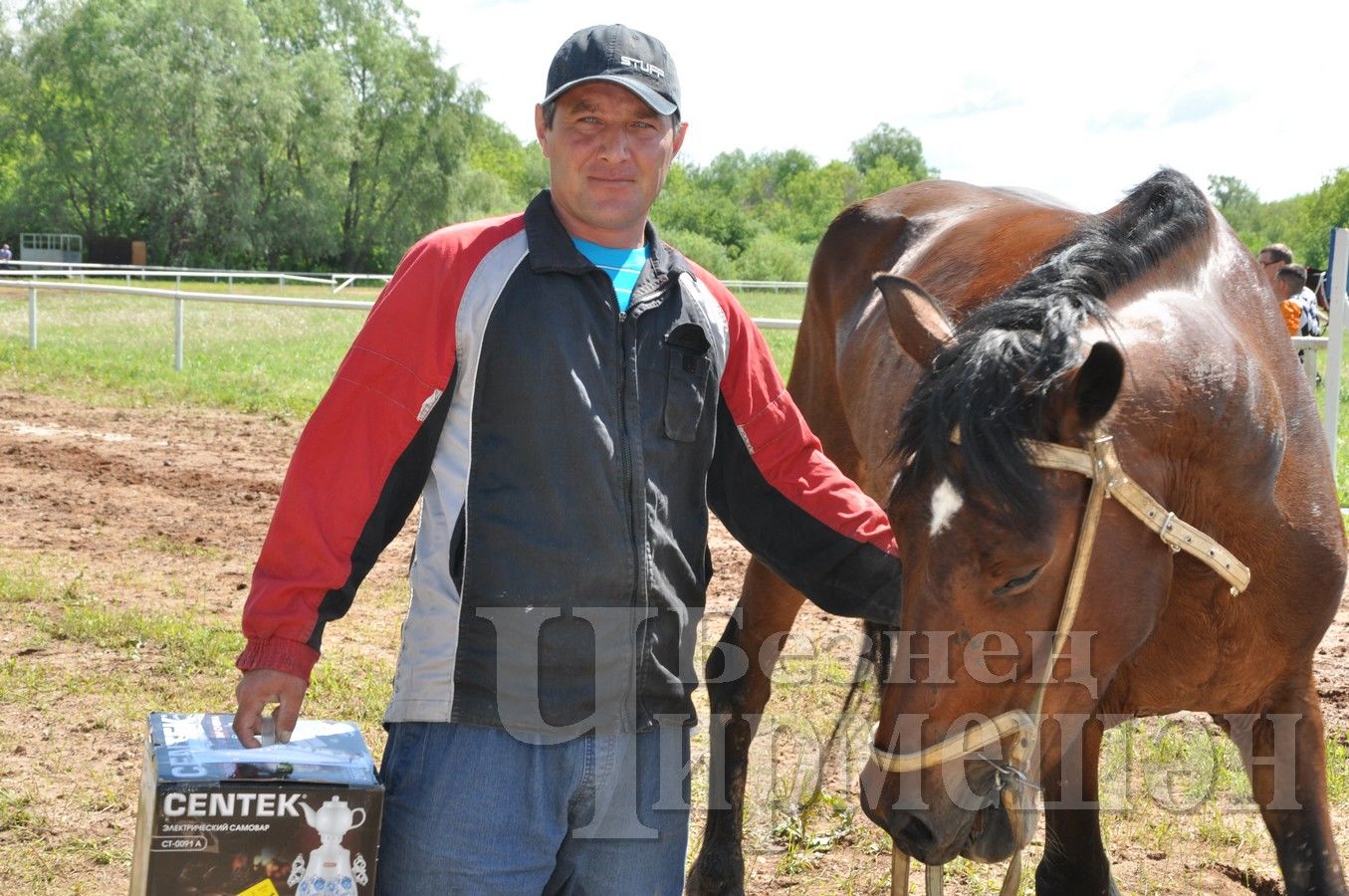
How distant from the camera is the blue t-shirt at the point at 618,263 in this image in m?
2.31

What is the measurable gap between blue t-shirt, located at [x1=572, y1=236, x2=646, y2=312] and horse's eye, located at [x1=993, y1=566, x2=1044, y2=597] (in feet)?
2.77

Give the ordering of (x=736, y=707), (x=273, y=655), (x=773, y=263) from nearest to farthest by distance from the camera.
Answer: (x=273, y=655) < (x=736, y=707) < (x=773, y=263)

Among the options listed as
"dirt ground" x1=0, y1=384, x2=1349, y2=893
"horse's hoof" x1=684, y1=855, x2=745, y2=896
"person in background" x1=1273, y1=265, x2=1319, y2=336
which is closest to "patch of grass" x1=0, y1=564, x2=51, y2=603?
"dirt ground" x1=0, y1=384, x2=1349, y2=893

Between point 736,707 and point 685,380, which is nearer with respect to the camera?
point 685,380

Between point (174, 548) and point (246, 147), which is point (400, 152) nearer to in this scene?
point (246, 147)

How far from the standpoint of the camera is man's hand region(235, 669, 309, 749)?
2057mm

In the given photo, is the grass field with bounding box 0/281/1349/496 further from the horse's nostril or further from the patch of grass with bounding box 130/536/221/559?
the horse's nostril

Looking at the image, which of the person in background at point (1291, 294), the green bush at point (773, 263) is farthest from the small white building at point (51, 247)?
the person in background at point (1291, 294)

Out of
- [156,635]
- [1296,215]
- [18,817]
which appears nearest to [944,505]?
[18,817]

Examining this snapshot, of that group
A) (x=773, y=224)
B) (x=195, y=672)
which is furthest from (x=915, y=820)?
(x=773, y=224)

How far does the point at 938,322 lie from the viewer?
8.88ft

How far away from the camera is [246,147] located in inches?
1746

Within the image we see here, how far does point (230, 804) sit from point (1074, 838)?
7.54 ft

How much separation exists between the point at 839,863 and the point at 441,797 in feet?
6.68
